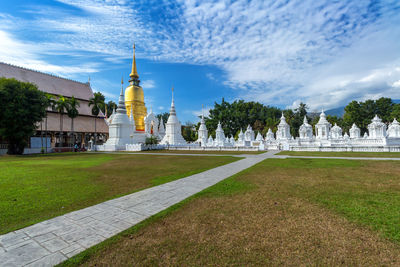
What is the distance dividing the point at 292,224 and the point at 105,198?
4.82 metres

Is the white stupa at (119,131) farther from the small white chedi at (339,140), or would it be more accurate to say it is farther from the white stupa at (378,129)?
the white stupa at (378,129)

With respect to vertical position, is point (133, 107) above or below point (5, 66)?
below

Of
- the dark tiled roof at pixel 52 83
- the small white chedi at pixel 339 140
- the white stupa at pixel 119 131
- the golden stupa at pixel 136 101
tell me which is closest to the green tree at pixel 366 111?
the small white chedi at pixel 339 140

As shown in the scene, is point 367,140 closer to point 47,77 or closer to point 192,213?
point 192,213

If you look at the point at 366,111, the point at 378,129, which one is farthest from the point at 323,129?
the point at 366,111

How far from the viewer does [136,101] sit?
45594 millimetres

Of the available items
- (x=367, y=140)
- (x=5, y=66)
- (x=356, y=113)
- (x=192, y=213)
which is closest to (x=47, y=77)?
(x=5, y=66)

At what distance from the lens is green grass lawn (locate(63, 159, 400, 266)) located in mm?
2580

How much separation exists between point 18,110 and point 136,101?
1001 inches

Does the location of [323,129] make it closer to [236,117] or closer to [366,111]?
[236,117]

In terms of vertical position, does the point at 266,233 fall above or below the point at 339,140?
below

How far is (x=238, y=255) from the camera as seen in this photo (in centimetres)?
266

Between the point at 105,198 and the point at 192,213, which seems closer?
the point at 192,213

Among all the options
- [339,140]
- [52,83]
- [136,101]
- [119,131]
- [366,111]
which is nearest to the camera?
[339,140]
